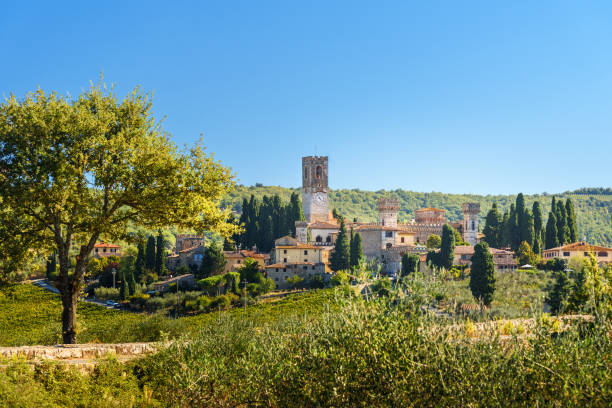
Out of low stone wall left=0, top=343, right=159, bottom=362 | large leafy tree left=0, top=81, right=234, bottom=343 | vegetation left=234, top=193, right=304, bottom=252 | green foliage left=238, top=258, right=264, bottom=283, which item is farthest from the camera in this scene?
vegetation left=234, top=193, right=304, bottom=252

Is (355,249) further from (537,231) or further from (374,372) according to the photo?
(374,372)

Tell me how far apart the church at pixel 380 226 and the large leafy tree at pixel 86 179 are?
43.3m

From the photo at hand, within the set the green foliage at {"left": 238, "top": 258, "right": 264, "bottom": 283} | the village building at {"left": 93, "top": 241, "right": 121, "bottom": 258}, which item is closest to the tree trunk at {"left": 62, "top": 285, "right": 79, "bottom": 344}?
the green foliage at {"left": 238, "top": 258, "right": 264, "bottom": 283}

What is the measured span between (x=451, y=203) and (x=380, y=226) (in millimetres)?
111906

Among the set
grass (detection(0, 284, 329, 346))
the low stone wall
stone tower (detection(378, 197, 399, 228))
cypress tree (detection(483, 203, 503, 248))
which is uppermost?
stone tower (detection(378, 197, 399, 228))

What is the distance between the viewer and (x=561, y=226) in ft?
212

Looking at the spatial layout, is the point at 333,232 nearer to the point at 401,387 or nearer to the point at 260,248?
the point at 260,248

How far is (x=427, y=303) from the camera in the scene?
9.70 metres

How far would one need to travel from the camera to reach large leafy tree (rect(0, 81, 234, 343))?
15.2 meters

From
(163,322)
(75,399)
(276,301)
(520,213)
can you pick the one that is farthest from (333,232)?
(75,399)

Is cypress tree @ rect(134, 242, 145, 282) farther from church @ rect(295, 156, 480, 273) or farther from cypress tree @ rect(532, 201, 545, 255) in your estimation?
cypress tree @ rect(532, 201, 545, 255)

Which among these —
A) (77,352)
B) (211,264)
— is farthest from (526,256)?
(77,352)

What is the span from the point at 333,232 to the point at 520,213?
25.1m

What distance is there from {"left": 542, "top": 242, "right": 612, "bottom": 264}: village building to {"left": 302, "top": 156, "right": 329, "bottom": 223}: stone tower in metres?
38.7
